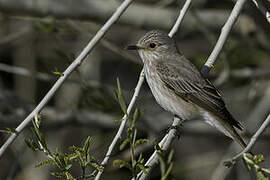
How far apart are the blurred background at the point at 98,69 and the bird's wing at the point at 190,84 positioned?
0.96 meters

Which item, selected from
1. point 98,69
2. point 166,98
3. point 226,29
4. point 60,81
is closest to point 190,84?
point 166,98

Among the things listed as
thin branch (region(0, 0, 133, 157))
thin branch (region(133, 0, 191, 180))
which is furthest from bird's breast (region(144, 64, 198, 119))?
thin branch (region(0, 0, 133, 157))

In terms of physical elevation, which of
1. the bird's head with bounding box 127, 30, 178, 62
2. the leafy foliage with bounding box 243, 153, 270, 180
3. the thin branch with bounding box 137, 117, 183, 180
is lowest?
the leafy foliage with bounding box 243, 153, 270, 180

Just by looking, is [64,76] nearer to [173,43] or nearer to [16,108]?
[173,43]

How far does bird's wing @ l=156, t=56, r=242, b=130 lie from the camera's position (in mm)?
6594

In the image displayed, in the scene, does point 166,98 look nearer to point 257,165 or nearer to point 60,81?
point 60,81

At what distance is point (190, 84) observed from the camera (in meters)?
6.72

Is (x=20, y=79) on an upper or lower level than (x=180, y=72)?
upper

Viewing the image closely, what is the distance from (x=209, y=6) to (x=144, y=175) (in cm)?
620

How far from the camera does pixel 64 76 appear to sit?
14.1ft

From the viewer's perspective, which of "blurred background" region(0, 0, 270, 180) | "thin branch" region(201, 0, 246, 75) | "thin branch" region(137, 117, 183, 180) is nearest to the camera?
"thin branch" region(137, 117, 183, 180)

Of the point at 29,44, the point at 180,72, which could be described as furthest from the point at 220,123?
the point at 29,44

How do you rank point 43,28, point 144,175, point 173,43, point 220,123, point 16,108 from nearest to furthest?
1. point 144,175
2. point 220,123
3. point 173,43
4. point 43,28
5. point 16,108

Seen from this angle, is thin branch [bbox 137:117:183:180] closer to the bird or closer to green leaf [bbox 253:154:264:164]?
the bird
